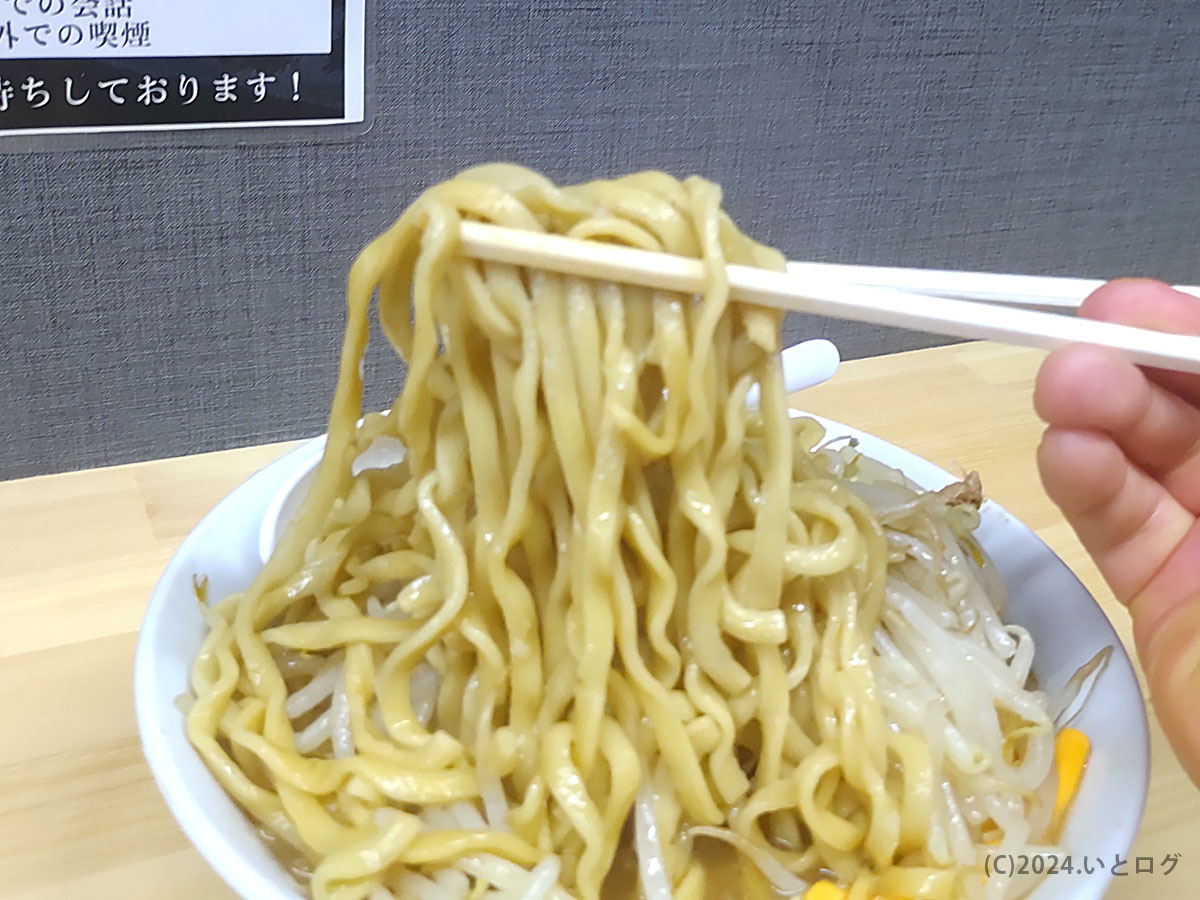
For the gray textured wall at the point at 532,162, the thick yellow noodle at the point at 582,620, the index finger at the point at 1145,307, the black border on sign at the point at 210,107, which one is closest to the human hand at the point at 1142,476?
the index finger at the point at 1145,307

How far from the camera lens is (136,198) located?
4.07 feet

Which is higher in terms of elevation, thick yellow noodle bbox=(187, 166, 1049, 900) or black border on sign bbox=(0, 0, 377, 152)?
black border on sign bbox=(0, 0, 377, 152)

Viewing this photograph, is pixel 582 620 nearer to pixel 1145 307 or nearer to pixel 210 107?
pixel 1145 307

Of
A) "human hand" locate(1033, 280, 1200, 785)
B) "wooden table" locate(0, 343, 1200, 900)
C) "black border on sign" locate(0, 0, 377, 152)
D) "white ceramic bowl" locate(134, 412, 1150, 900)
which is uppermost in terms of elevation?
"black border on sign" locate(0, 0, 377, 152)

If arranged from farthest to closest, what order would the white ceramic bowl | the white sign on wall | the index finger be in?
the white sign on wall
the index finger
the white ceramic bowl

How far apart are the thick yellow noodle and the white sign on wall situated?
0.54 meters

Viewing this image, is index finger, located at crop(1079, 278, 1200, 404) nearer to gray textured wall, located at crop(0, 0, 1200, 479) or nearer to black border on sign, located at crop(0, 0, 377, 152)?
gray textured wall, located at crop(0, 0, 1200, 479)

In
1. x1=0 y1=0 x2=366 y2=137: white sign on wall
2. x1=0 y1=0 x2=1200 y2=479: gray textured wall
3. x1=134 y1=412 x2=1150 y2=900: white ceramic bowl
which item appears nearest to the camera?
x1=134 y1=412 x2=1150 y2=900: white ceramic bowl

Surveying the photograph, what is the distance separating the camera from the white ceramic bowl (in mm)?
693

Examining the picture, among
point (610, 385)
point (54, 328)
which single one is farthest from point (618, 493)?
point (54, 328)

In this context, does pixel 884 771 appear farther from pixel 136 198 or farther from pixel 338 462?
pixel 136 198

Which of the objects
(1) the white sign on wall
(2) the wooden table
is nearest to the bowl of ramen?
(2) the wooden table

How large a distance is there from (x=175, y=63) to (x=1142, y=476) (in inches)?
44.4

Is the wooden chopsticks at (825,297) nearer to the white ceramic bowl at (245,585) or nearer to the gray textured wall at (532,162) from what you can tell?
the white ceramic bowl at (245,585)
